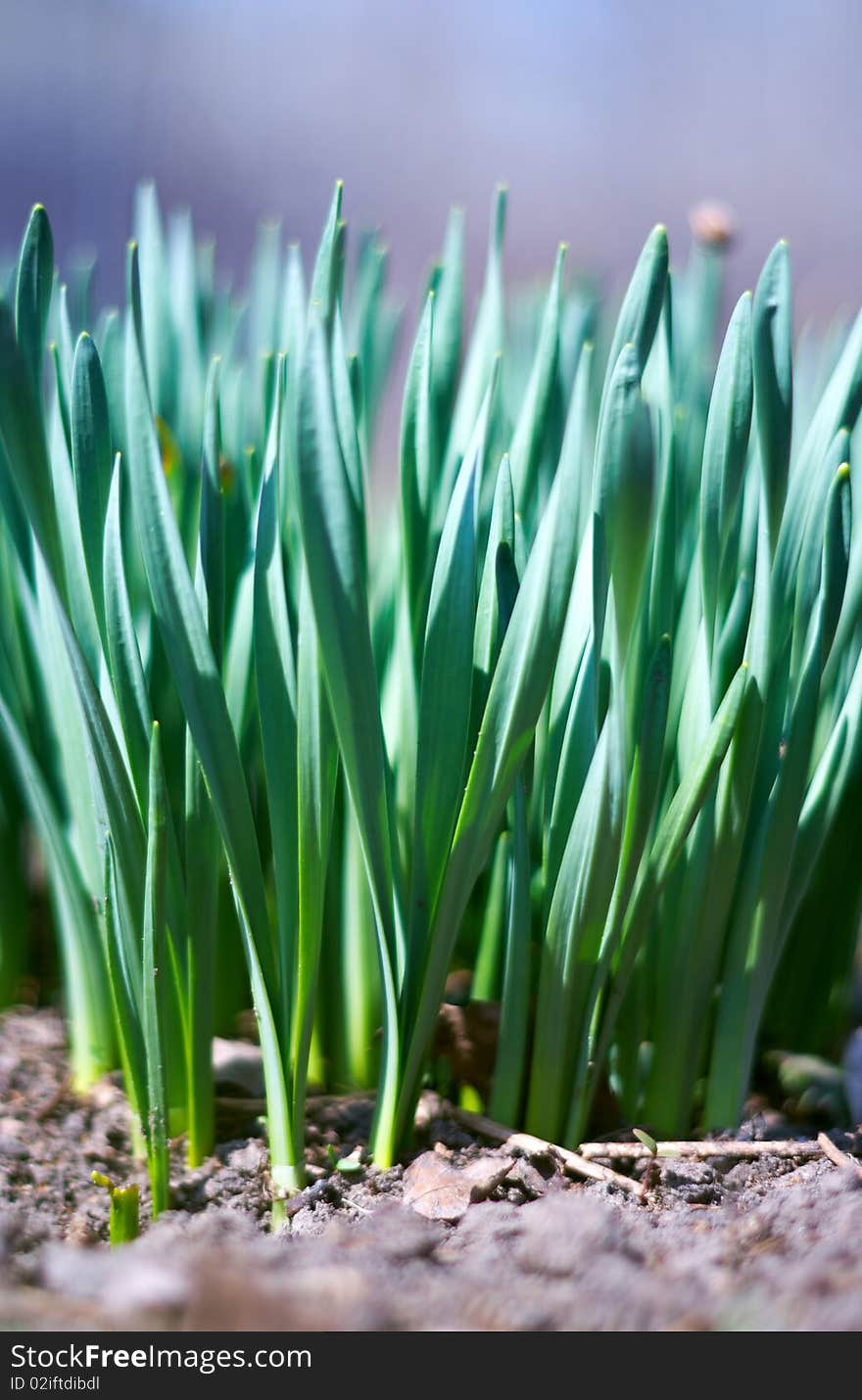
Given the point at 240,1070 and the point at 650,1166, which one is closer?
the point at 650,1166

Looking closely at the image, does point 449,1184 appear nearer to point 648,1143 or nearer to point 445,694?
point 648,1143

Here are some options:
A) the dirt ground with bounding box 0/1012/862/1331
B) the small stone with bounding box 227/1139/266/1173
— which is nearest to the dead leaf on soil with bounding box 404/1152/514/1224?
the dirt ground with bounding box 0/1012/862/1331

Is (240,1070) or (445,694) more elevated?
(445,694)

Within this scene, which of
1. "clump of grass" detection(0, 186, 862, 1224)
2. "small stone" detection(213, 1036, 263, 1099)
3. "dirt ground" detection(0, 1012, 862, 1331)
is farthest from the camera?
"small stone" detection(213, 1036, 263, 1099)

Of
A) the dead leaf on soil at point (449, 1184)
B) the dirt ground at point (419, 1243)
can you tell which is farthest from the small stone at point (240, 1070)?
the dead leaf on soil at point (449, 1184)

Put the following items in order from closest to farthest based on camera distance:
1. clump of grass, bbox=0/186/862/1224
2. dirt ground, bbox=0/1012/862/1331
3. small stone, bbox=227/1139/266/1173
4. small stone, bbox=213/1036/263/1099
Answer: dirt ground, bbox=0/1012/862/1331 < clump of grass, bbox=0/186/862/1224 < small stone, bbox=227/1139/266/1173 < small stone, bbox=213/1036/263/1099

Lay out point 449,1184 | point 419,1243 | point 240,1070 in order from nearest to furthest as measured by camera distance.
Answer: point 419,1243, point 449,1184, point 240,1070

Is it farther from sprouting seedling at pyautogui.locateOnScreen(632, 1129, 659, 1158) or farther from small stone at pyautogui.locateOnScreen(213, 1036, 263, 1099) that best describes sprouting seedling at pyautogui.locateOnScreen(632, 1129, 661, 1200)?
small stone at pyautogui.locateOnScreen(213, 1036, 263, 1099)

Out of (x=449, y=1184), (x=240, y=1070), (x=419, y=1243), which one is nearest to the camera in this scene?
(x=419, y=1243)

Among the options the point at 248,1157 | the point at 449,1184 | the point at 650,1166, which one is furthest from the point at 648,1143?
the point at 248,1157
